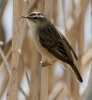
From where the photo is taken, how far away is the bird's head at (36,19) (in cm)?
193

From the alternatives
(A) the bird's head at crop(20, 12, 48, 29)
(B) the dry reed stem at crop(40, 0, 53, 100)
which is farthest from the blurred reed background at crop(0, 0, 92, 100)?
(B) the dry reed stem at crop(40, 0, 53, 100)

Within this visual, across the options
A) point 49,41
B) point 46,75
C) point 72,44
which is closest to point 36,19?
point 49,41

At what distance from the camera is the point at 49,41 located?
209 cm

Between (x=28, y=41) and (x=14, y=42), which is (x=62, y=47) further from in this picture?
(x=28, y=41)

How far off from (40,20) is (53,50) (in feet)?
0.73

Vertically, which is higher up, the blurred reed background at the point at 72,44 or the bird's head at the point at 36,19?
the bird's head at the point at 36,19

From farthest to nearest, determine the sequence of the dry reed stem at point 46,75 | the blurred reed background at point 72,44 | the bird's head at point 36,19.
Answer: the blurred reed background at point 72,44 < the bird's head at point 36,19 < the dry reed stem at point 46,75

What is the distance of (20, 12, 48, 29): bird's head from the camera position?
1.93 meters

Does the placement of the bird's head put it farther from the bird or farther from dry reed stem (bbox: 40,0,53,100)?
dry reed stem (bbox: 40,0,53,100)

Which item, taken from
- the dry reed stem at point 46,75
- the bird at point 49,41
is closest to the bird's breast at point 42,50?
the bird at point 49,41

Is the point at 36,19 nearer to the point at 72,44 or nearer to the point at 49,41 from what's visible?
the point at 49,41

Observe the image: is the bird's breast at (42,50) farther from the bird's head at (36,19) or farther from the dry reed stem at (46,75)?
the dry reed stem at (46,75)

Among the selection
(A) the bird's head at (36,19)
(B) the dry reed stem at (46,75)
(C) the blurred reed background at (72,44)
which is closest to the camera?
(B) the dry reed stem at (46,75)

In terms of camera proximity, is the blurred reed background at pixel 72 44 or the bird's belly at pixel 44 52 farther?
the blurred reed background at pixel 72 44
